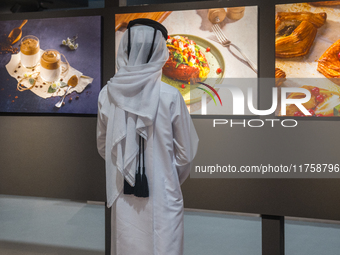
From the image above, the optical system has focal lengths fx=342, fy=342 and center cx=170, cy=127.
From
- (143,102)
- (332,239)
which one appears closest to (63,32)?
(143,102)

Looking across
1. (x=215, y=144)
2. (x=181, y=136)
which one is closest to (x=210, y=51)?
(x=215, y=144)

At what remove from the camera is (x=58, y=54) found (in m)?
3.20

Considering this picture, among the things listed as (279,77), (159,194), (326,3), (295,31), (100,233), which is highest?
(326,3)

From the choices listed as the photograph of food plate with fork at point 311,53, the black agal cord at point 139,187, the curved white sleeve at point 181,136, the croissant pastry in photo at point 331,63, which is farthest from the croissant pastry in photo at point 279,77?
the black agal cord at point 139,187

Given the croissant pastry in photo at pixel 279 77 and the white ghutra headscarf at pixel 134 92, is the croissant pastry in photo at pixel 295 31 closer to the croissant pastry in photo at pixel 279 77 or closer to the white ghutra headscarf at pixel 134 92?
the croissant pastry in photo at pixel 279 77

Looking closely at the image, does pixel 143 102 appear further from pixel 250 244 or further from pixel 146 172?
pixel 250 244

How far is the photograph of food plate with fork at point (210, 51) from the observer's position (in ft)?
9.25

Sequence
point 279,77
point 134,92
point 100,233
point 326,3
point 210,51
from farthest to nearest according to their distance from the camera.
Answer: point 100,233 → point 210,51 → point 279,77 → point 326,3 → point 134,92

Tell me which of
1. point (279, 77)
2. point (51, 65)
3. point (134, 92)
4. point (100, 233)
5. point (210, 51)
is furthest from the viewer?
point (100, 233)

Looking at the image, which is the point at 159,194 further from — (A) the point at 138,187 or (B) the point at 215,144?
(B) the point at 215,144

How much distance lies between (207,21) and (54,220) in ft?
11.0

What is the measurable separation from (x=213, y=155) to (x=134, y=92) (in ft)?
4.03

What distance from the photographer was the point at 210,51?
9.52ft

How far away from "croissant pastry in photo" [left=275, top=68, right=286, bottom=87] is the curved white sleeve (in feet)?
3.38
